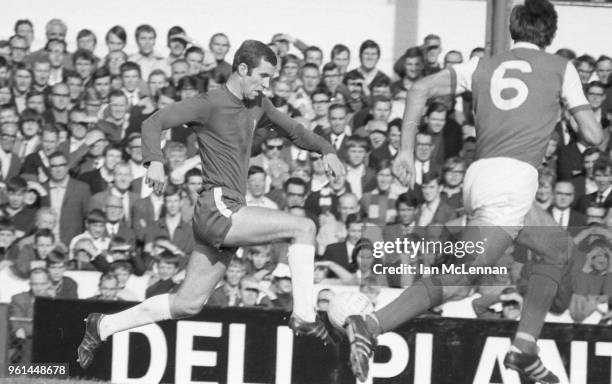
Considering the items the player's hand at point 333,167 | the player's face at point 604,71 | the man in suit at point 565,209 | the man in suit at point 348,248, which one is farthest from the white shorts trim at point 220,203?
the player's face at point 604,71

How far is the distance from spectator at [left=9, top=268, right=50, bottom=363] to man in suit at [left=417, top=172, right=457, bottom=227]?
345 cm

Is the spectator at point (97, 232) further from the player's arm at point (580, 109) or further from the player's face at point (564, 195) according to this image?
the player's arm at point (580, 109)

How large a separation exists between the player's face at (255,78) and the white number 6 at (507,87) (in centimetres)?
166

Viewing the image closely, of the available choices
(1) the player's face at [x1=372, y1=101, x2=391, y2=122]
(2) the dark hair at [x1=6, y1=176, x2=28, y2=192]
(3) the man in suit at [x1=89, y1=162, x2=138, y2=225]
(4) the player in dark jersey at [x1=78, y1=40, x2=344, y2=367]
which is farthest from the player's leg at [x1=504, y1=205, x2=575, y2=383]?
(2) the dark hair at [x1=6, y1=176, x2=28, y2=192]

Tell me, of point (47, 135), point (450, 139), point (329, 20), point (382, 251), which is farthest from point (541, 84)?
point (329, 20)

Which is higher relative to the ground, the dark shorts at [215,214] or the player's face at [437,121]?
the player's face at [437,121]

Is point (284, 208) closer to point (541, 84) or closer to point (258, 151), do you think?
point (258, 151)

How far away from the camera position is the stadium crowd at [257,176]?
1330 cm

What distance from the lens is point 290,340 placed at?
12109 millimetres

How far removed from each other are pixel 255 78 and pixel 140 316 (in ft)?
5.73

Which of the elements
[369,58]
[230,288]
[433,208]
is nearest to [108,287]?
[230,288]

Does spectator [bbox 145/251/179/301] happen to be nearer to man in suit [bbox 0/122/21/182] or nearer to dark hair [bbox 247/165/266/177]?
dark hair [bbox 247/165/266/177]

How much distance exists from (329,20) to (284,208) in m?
4.92

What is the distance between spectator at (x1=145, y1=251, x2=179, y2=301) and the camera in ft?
43.2
